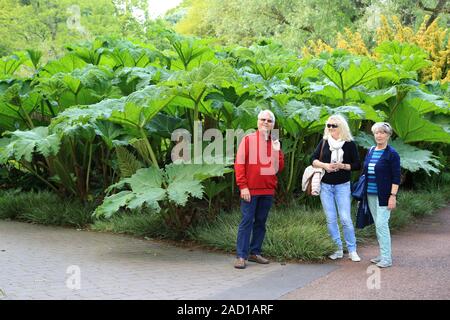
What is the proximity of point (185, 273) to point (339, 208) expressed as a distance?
5.62 ft

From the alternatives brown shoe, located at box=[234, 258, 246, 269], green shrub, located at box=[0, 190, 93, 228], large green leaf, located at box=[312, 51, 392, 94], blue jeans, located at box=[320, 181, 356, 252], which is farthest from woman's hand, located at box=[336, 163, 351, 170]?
green shrub, located at box=[0, 190, 93, 228]

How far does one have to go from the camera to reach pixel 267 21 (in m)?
28.0

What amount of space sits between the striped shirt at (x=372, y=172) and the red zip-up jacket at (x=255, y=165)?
956 mm

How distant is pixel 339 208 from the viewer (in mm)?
5887

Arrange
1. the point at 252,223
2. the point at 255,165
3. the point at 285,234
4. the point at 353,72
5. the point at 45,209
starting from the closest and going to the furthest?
the point at 255,165 < the point at 252,223 < the point at 285,234 < the point at 353,72 < the point at 45,209

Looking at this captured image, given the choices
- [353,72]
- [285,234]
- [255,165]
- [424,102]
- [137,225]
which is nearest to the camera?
[255,165]

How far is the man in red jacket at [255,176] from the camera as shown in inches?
216

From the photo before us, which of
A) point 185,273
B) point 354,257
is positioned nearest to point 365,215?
point 354,257

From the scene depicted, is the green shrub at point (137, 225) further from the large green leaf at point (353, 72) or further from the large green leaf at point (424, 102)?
the large green leaf at point (424, 102)

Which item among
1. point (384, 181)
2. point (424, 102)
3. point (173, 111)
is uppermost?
point (424, 102)

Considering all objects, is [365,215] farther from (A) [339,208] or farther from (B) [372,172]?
(B) [372,172]

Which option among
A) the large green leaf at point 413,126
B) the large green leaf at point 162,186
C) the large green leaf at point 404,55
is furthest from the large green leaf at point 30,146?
the large green leaf at point 404,55

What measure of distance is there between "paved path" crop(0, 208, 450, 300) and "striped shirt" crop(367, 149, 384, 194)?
747 millimetres
